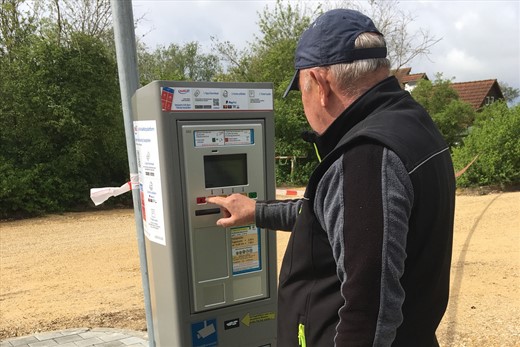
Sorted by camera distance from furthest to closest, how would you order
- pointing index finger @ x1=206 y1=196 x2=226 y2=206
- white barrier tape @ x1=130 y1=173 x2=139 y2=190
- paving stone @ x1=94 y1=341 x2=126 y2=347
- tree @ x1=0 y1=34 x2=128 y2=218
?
tree @ x1=0 y1=34 x2=128 y2=218
paving stone @ x1=94 y1=341 x2=126 y2=347
white barrier tape @ x1=130 y1=173 x2=139 y2=190
pointing index finger @ x1=206 y1=196 x2=226 y2=206

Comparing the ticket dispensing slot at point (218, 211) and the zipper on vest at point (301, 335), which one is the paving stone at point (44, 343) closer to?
the ticket dispensing slot at point (218, 211)

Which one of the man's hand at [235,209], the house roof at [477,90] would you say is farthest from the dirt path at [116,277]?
the house roof at [477,90]

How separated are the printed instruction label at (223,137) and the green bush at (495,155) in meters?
10.3

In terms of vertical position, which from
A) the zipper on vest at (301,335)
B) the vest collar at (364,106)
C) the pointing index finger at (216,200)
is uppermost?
the vest collar at (364,106)

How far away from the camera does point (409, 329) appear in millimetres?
1379

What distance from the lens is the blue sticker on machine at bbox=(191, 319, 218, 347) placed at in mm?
2328

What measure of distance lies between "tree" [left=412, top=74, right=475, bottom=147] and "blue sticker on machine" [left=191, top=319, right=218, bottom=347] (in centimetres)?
1624

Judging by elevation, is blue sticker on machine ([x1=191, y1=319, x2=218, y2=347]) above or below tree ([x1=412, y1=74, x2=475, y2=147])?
below

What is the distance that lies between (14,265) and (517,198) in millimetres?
Result: 9866

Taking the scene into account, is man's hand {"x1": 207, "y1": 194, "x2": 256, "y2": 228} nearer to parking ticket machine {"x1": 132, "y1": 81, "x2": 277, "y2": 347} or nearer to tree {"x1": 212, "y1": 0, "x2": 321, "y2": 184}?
parking ticket machine {"x1": 132, "y1": 81, "x2": 277, "y2": 347}

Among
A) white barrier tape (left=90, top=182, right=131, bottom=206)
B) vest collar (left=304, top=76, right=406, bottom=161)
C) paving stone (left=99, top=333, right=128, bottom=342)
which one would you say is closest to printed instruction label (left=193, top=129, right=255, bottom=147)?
white barrier tape (left=90, top=182, right=131, bottom=206)

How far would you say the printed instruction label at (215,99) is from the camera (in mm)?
2088

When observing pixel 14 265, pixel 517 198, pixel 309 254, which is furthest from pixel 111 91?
pixel 309 254

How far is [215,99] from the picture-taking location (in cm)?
219
